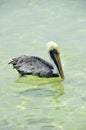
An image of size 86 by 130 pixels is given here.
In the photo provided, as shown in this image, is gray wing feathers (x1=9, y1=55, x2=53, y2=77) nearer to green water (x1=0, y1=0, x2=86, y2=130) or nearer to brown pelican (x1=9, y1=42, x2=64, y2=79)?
brown pelican (x1=9, y1=42, x2=64, y2=79)

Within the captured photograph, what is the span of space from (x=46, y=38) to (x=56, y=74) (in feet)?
9.51

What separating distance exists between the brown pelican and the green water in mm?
142

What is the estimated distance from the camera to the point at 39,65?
9.38 meters

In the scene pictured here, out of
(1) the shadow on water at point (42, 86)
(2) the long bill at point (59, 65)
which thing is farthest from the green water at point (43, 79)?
(2) the long bill at point (59, 65)

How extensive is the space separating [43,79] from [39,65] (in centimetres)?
38

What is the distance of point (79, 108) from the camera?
24.6 ft

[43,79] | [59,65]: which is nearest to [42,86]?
[43,79]

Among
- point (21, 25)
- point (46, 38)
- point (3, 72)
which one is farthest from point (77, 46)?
point (21, 25)

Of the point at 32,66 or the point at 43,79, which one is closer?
the point at 43,79

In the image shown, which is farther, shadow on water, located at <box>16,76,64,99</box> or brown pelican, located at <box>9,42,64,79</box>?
brown pelican, located at <box>9,42,64,79</box>

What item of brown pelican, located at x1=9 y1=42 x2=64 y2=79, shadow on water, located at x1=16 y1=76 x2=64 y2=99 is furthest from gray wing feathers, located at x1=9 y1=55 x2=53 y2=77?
shadow on water, located at x1=16 y1=76 x2=64 y2=99

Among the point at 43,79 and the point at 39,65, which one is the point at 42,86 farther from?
the point at 39,65

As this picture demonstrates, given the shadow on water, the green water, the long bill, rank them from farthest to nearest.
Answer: the long bill → the shadow on water → the green water

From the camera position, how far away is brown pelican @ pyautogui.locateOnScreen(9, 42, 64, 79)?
30.3 feet
